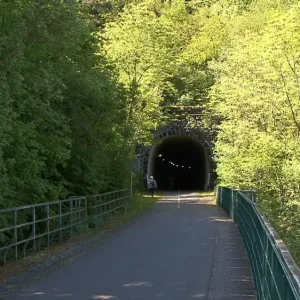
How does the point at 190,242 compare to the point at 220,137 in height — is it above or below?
below

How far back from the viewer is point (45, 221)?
543 inches

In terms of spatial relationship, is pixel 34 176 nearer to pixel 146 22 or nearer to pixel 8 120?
pixel 8 120

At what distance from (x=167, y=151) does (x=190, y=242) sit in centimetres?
4921

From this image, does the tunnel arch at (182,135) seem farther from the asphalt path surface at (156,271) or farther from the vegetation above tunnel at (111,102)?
the asphalt path surface at (156,271)

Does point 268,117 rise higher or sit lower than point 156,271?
higher

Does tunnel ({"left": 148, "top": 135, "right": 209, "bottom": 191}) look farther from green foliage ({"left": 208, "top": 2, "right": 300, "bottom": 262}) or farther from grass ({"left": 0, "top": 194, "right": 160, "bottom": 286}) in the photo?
grass ({"left": 0, "top": 194, "right": 160, "bottom": 286})

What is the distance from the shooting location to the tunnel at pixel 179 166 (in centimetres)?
5647

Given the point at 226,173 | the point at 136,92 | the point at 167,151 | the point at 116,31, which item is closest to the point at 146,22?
the point at 116,31

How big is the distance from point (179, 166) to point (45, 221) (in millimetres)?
60249

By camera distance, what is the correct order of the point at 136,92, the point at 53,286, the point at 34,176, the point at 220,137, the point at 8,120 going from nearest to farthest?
the point at 53,286 → the point at 8,120 → the point at 34,176 → the point at 136,92 → the point at 220,137

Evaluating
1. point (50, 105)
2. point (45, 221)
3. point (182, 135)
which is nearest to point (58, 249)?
point (45, 221)

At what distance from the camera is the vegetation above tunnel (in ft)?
40.5

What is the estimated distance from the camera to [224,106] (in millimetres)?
30297

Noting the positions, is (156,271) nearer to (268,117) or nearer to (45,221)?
(45,221)
